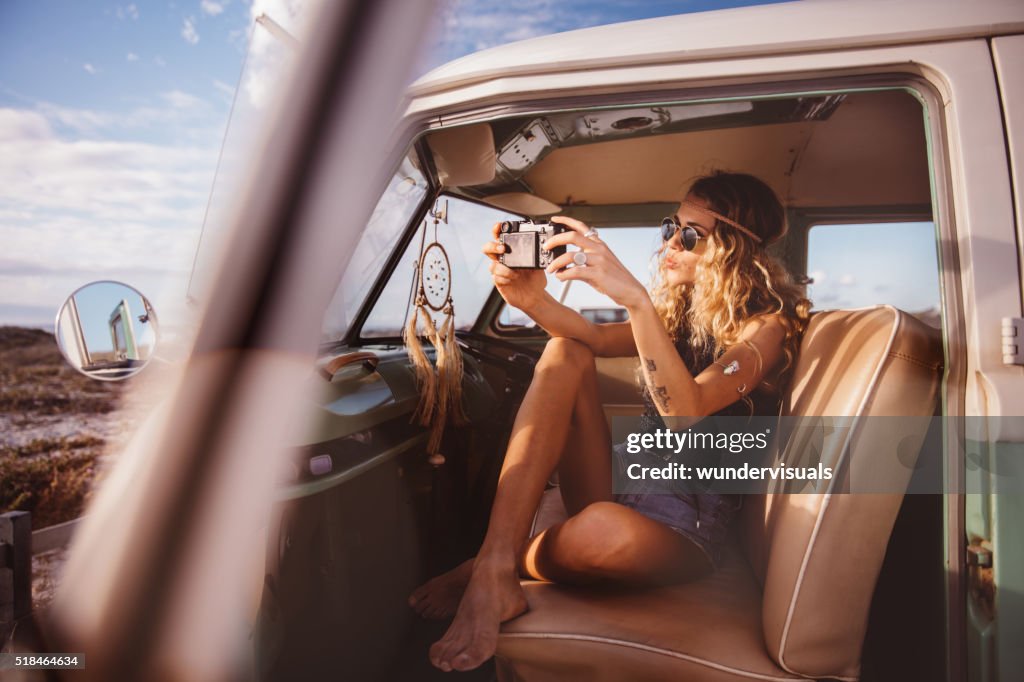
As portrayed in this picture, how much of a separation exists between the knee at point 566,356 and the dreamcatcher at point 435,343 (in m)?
0.39

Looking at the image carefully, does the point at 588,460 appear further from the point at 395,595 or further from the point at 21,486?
the point at 21,486

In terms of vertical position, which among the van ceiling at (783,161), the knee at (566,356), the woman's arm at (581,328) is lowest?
the knee at (566,356)

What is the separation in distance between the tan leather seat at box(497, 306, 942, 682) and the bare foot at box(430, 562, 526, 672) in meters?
0.03

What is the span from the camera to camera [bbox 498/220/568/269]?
1.58 metres

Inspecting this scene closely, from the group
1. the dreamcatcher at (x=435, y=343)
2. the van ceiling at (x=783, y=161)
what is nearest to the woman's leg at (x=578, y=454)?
the dreamcatcher at (x=435, y=343)

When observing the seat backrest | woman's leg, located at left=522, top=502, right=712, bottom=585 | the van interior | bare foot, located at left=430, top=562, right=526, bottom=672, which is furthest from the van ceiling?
bare foot, located at left=430, top=562, right=526, bottom=672

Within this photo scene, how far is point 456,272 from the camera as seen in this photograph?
249 centimetres

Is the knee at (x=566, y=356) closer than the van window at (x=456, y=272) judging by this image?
Yes

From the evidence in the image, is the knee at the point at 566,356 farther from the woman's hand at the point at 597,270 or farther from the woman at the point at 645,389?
the woman's hand at the point at 597,270

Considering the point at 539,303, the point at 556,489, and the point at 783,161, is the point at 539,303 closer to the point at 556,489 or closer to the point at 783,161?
the point at 556,489

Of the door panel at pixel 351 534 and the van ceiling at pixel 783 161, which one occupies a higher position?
the van ceiling at pixel 783 161

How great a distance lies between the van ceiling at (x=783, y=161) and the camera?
1.89m

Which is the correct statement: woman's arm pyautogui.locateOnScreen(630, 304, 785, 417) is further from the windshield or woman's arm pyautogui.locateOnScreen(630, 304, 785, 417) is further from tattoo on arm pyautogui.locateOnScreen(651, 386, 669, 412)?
the windshield

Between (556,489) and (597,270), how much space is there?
1.03 metres
